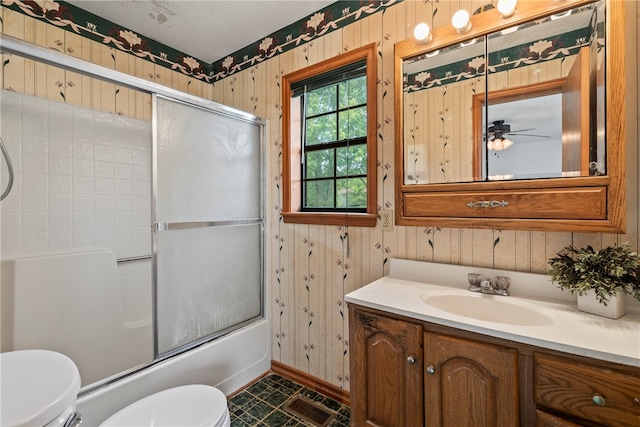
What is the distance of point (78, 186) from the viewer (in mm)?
1789

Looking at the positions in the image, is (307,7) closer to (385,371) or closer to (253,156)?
(253,156)

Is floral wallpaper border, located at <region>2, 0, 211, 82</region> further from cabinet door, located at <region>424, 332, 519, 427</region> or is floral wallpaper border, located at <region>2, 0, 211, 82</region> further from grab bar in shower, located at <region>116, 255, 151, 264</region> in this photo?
cabinet door, located at <region>424, 332, 519, 427</region>

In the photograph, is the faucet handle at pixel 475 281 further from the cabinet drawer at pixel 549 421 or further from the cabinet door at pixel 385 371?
the cabinet drawer at pixel 549 421

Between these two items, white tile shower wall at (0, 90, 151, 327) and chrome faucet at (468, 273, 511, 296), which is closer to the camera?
chrome faucet at (468, 273, 511, 296)

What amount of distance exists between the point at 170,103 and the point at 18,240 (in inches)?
44.4

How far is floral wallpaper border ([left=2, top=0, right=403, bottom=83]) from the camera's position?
1641mm

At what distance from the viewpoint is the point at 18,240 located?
1.56 m

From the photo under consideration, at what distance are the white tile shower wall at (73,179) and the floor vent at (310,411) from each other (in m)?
1.36

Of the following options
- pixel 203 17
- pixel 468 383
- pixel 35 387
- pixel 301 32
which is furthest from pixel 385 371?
pixel 203 17

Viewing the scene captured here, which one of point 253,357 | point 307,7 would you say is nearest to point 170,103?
point 307,7

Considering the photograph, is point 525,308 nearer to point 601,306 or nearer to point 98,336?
point 601,306

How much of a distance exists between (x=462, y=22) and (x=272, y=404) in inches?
89.5

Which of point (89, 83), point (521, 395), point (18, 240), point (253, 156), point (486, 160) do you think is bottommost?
point (521, 395)

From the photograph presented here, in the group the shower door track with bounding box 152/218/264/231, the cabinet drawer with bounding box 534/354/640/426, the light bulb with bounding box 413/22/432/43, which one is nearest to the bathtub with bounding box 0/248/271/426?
the shower door track with bounding box 152/218/264/231
